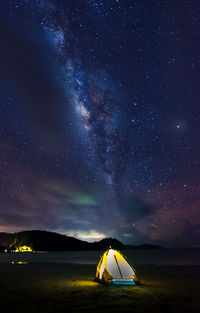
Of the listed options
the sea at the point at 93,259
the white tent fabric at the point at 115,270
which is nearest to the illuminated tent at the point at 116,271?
the white tent fabric at the point at 115,270

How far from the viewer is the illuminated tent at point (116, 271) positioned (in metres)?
14.5

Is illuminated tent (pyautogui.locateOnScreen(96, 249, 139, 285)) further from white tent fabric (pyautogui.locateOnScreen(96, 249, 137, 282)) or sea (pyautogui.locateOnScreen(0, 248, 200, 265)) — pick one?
sea (pyautogui.locateOnScreen(0, 248, 200, 265))

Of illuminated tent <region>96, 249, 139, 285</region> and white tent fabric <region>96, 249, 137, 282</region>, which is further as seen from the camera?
white tent fabric <region>96, 249, 137, 282</region>

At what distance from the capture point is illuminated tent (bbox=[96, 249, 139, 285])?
47.6 ft

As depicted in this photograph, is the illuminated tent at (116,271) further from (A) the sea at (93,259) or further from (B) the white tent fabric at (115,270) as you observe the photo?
(A) the sea at (93,259)

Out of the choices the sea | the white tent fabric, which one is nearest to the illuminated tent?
the white tent fabric

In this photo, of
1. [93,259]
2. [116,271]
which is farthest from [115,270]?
[93,259]

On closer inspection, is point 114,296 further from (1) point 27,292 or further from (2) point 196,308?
(1) point 27,292

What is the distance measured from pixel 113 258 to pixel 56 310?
7.12 m

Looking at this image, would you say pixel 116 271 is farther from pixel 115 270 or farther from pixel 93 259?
pixel 93 259

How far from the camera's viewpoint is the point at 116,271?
14.9m

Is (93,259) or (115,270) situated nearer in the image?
(115,270)

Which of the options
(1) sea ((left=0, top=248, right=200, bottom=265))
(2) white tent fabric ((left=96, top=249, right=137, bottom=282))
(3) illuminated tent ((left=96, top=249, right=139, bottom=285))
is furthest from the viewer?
(1) sea ((left=0, top=248, right=200, bottom=265))

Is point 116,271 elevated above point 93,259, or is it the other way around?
point 93,259
